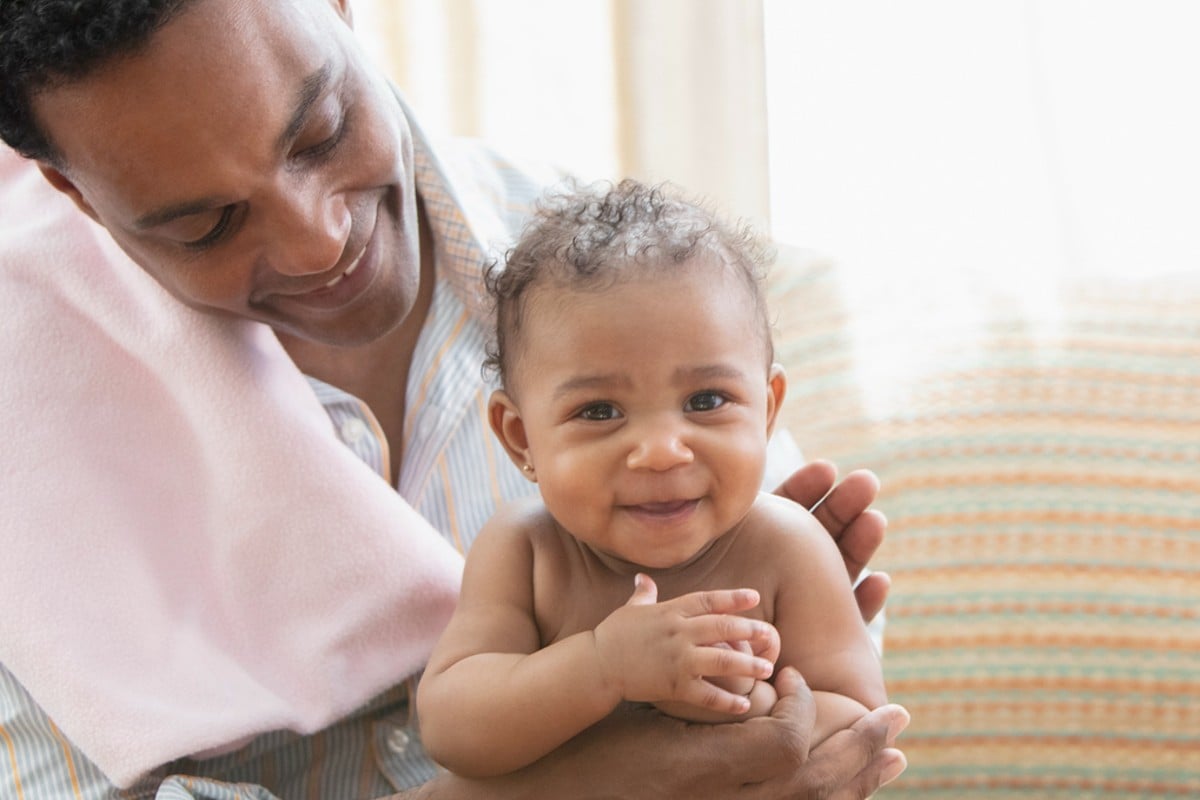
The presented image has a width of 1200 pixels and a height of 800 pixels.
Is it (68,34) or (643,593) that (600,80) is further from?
(643,593)

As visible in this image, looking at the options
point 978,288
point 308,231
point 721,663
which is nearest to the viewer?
point 721,663

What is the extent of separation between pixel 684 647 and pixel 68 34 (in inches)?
31.3

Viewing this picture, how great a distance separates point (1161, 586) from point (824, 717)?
0.67m

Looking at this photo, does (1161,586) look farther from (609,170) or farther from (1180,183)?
(609,170)

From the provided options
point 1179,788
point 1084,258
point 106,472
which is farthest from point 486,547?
point 1084,258

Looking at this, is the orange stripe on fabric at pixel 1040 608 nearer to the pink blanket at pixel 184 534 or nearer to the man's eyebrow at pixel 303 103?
the pink blanket at pixel 184 534

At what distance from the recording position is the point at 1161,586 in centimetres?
180

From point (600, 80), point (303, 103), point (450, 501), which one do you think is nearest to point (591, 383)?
point (303, 103)

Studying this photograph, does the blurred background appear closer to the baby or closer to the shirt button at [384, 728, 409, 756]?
the baby

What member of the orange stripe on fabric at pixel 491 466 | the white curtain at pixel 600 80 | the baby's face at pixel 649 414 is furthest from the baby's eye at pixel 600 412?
the white curtain at pixel 600 80

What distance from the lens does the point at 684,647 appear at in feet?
3.75

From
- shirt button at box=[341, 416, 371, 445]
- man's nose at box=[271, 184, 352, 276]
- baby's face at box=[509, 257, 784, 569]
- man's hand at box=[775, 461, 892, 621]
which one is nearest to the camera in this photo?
baby's face at box=[509, 257, 784, 569]

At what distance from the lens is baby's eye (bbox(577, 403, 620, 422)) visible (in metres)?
1.29

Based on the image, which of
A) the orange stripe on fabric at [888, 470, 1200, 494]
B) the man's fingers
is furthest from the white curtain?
the man's fingers
